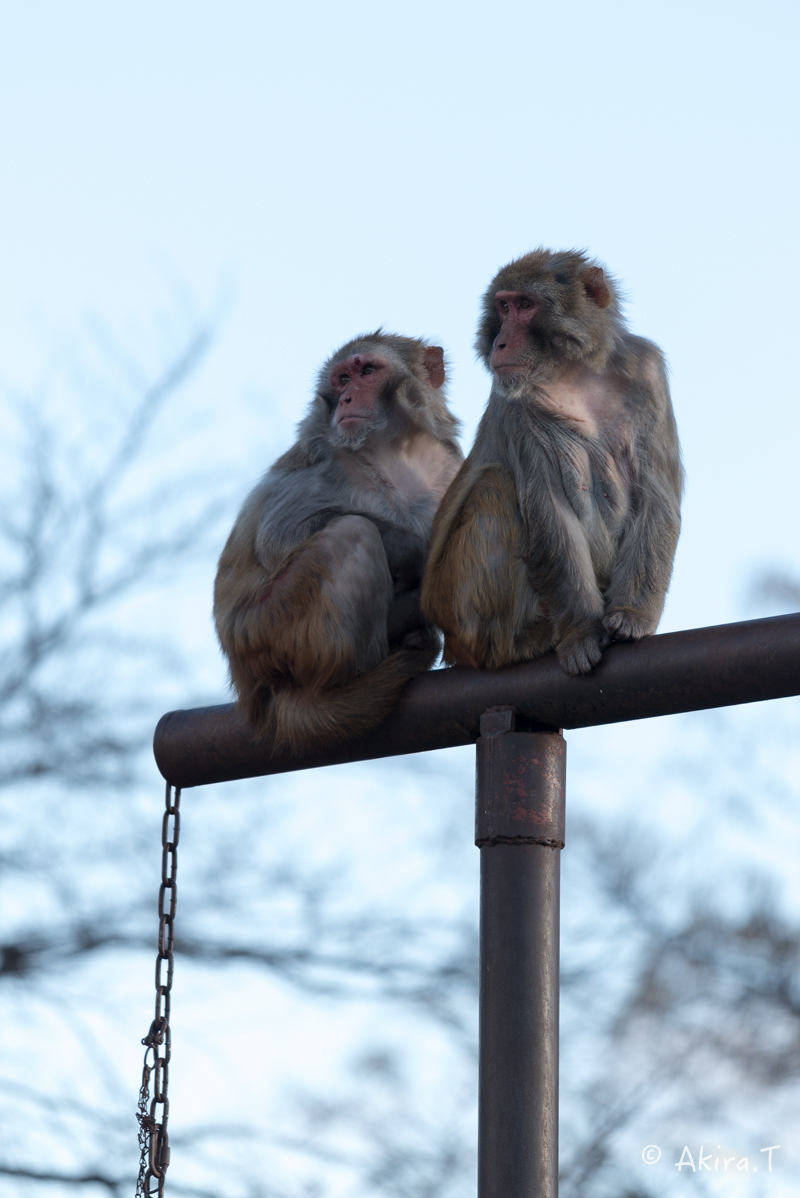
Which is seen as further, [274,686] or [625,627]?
[274,686]

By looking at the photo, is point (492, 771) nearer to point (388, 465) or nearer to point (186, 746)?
Result: point (186, 746)

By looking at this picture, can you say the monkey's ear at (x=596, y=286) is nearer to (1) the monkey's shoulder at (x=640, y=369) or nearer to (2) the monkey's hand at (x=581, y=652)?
(1) the monkey's shoulder at (x=640, y=369)

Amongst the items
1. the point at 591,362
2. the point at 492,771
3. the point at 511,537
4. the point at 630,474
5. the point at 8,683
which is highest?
the point at 8,683

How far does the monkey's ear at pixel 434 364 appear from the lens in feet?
13.0

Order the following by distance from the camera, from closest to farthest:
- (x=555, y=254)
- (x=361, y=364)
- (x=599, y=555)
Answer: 1. (x=599, y=555)
2. (x=555, y=254)
3. (x=361, y=364)

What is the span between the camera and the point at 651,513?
10.9 ft

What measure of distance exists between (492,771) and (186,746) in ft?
2.74

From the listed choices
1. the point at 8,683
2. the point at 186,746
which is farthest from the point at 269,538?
the point at 8,683

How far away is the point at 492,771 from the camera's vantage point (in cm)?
262

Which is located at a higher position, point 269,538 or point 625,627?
point 269,538

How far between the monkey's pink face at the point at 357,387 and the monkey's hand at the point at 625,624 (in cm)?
101

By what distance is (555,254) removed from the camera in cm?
354

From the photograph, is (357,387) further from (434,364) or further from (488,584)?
(488,584)

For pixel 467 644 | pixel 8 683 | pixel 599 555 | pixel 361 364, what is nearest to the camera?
pixel 467 644
